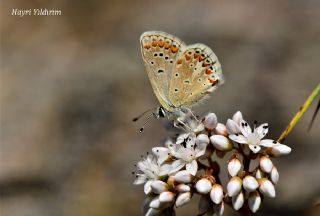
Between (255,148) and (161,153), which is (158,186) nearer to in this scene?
(161,153)

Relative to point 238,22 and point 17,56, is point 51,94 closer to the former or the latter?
point 17,56

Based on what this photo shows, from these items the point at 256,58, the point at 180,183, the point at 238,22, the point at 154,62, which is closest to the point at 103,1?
the point at 238,22

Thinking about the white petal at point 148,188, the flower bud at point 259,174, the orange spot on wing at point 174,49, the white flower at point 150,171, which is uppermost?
the orange spot on wing at point 174,49

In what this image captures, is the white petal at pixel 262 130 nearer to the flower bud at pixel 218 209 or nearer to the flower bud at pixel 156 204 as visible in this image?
the flower bud at pixel 218 209

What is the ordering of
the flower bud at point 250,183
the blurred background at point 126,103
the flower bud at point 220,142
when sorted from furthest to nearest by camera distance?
the blurred background at point 126,103 → the flower bud at point 220,142 → the flower bud at point 250,183

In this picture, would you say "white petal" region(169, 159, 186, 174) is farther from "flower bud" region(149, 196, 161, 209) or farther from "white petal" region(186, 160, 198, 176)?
"flower bud" region(149, 196, 161, 209)

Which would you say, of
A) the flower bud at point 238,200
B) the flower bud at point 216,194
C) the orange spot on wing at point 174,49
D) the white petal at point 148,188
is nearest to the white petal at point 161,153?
the white petal at point 148,188
